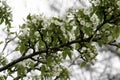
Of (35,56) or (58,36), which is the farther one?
(35,56)

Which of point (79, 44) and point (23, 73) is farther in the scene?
point (23, 73)

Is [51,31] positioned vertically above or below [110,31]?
above

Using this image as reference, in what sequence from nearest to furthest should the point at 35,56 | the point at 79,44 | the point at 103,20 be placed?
1. the point at 103,20
2. the point at 79,44
3. the point at 35,56

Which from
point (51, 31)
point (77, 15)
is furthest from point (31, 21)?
point (77, 15)

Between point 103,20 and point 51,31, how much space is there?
1.60 feet

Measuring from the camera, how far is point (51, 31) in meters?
3.05

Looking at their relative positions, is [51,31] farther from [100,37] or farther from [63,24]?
[100,37]

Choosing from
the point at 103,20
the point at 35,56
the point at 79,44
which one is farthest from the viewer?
the point at 35,56

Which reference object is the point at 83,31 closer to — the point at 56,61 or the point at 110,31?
the point at 110,31

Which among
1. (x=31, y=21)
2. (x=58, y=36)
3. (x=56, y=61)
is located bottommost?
(x=56, y=61)

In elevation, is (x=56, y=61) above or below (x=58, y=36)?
below

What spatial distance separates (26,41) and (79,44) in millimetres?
517

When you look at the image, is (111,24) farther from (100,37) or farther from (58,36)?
(58,36)

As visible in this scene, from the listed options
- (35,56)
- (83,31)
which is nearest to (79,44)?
(83,31)
